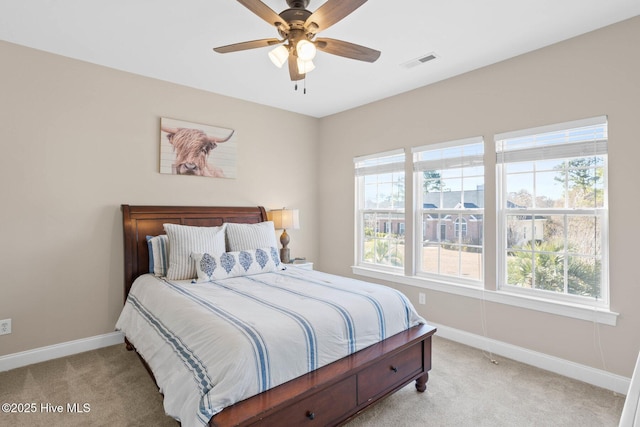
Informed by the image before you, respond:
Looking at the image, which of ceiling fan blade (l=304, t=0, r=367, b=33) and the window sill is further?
the window sill

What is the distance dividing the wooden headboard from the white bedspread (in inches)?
16.9

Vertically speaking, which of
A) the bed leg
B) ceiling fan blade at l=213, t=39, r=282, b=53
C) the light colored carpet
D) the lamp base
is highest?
ceiling fan blade at l=213, t=39, r=282, b=53

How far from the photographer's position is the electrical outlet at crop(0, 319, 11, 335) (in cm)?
272

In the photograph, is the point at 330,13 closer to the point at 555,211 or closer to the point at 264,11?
the point at 264,11

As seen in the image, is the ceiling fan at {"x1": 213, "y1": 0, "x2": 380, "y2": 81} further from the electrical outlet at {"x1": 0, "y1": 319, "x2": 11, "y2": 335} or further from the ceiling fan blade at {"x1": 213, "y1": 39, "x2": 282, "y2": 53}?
the electrical outlet at {"x1": 0, "y1": 319, "x2": 11, "y2": 335}

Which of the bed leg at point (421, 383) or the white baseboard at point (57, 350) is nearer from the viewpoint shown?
the bed leg at point (421, 383)

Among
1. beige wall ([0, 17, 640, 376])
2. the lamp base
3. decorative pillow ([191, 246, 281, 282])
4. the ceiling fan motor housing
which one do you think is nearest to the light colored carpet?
beige wall ([0, 17, 640, 376])

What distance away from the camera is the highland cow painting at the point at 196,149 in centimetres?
356

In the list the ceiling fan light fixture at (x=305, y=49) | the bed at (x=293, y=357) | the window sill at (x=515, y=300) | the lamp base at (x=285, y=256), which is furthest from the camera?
the lamp base at (x=285, y=256)

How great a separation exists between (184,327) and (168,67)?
8.16 feet

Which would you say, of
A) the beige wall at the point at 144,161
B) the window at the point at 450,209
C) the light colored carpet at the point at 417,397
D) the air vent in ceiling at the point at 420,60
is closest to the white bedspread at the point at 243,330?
the light colored carpet at the point at 417,397

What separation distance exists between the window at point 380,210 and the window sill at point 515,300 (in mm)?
251

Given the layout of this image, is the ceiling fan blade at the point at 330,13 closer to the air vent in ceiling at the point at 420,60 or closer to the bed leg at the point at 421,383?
the air vent in ceiling at the point at 420,60

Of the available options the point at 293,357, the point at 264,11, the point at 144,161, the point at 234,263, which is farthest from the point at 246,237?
the point at 264,11
